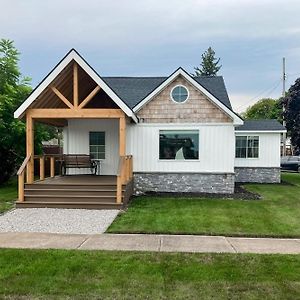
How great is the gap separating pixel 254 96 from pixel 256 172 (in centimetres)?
3886

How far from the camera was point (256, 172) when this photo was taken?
20.1m

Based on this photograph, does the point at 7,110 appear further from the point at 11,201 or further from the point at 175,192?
the point at 175,192

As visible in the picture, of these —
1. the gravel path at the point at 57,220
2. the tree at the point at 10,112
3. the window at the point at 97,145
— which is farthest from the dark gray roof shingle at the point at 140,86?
the gravel path at the point at 57,220

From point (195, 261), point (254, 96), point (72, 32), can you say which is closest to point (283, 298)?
point (195, 261)

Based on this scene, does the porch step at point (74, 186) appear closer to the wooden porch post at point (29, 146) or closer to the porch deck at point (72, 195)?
the porch deck at point (72, 195)

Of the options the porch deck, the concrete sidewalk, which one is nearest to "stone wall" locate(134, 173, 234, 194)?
the porch deck

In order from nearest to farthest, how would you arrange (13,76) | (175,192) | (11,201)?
(11,201), (175,192), (13,76)

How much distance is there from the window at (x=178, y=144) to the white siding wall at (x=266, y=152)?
18.8ft

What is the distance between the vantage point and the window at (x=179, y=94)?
49.3 feet

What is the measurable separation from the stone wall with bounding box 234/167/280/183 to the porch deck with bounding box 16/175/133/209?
9.53 metres

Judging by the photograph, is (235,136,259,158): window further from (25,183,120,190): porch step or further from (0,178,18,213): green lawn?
(0,178,18,213): green lawn

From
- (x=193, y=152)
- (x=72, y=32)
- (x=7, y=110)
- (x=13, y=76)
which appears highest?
(x=72, y=32)

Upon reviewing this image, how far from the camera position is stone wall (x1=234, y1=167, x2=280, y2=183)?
2002 centimetres

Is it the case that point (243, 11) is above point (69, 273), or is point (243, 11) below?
above
